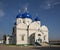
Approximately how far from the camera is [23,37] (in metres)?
20.5

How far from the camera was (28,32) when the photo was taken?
20953 millimetres

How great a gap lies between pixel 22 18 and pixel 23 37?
3207 millimetres

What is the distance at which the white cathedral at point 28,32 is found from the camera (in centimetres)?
2012

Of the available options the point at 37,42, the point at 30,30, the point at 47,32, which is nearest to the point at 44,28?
the point at 47,32

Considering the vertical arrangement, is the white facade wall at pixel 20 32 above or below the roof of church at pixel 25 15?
below

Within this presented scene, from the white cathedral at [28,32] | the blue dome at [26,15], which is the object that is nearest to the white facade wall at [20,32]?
the white cathedral at [28,32]

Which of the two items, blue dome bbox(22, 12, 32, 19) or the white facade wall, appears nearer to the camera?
the white facade wall

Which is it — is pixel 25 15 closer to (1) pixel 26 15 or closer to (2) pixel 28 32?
(1) pixel 26 15

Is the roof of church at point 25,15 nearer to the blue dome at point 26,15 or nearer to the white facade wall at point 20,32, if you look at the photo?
the blue dome at point 26,15

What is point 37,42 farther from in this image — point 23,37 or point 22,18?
point 22,18

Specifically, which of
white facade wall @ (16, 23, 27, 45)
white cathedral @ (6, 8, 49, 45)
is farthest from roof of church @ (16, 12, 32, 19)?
white facade wall @ (16, 23, 27, 45)

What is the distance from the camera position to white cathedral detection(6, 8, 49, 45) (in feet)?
66.0

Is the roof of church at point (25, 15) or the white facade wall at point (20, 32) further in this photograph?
the roof of church at point (25, 15)

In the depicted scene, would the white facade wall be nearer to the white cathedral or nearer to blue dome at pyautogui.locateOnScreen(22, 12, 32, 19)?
the white cathedral
